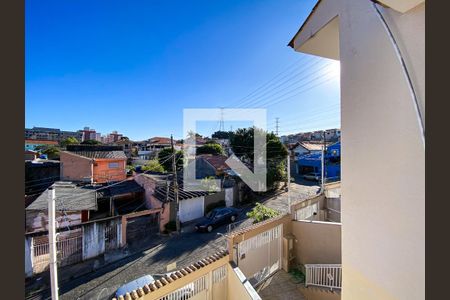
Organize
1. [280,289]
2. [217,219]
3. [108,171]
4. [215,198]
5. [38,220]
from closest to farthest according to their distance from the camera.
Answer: [280,289] < [38,220] < [217,219] < [215,198] < [108,171]

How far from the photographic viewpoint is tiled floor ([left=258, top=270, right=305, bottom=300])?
5.53m

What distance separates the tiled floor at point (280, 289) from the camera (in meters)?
5.53

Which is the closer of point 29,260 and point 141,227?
point 29,260

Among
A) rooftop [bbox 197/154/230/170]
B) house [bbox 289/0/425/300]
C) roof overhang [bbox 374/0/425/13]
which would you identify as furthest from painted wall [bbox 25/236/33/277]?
rooftop [bbox 197/154/230/170]

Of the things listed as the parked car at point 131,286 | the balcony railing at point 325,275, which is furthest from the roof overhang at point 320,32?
the parked car at point 131,286

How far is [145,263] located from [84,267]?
2.18m

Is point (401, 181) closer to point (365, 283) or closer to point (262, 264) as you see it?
point (365, 283)

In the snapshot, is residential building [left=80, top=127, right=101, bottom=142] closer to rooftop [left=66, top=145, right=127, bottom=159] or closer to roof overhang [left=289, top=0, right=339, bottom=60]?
rooftop [left=66, top=145, right=127, bottom=159]

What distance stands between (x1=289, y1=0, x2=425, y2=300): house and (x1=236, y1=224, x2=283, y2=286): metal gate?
325cm

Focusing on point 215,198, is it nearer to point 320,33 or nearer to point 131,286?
point 131,286

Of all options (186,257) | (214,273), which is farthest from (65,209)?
(214,273)

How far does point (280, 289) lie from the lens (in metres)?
5.81

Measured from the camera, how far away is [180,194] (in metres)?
12.0

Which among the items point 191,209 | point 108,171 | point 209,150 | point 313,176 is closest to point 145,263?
point 191,209
